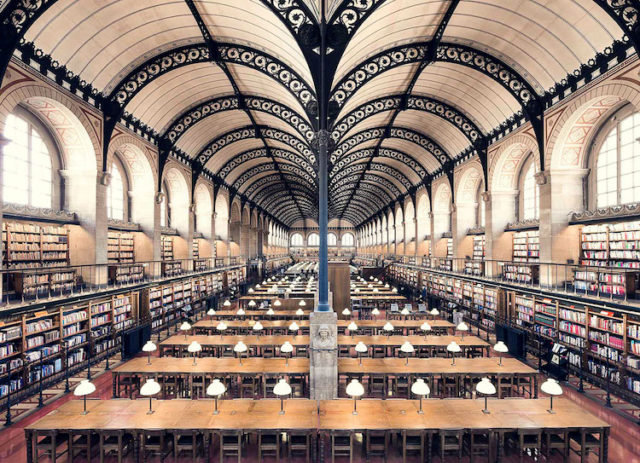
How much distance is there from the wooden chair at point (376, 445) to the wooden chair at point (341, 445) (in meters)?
0.30

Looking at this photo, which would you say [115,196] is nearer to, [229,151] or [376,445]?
[229,151]

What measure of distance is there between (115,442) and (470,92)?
17.6 m

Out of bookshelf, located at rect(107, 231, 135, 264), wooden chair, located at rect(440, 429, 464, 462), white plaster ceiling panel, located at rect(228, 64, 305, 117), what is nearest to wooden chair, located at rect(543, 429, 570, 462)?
wooden chair, located at rect(440, 429, 464, 462)

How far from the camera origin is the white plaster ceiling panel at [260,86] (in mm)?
15357

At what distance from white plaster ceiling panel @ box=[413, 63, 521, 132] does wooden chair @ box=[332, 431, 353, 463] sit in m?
14.3

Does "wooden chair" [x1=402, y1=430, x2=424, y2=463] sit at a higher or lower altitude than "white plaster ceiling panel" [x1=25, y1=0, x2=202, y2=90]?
lower

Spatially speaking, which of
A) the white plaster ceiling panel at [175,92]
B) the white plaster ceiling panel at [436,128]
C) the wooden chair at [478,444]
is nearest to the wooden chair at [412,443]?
the wooden chair at [478,444]

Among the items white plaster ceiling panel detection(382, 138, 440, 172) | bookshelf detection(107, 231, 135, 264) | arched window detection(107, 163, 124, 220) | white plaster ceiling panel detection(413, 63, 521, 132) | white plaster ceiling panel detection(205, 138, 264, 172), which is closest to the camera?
white plaster ceiling panel detection(413, 63, 521, 132)

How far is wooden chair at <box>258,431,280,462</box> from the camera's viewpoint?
18.6ft

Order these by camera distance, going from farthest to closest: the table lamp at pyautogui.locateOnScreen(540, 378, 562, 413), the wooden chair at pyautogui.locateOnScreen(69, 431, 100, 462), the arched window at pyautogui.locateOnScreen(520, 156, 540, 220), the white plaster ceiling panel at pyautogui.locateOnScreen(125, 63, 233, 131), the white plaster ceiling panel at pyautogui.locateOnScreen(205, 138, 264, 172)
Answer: the white plaster ceiling panel at pyautogui.locateOnScreen(205, 138, 264, 172), the arched window at pyautogui.locateOnScreen(520, 156, 540, 220), the white plaster ceiling panel at pyautogui.locateOnScreen(125, 63, 233, 131), the wooden chair at pyautogui.locateOnScreen(69, 431, 100, 462), the table lamp at pyautogui.locateOnScreen(540, 378, 562, 413)

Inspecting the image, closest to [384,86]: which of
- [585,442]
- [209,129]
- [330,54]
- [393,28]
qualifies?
[393,28]

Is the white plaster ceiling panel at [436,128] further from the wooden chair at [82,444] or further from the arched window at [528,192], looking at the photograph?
the wooden chair at [82,444]

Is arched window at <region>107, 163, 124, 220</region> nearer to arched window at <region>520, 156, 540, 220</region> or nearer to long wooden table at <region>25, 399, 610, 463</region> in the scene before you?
long wooden table at <region>25, 399, 610, 463</region>

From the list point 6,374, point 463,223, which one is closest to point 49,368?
point 6,374
